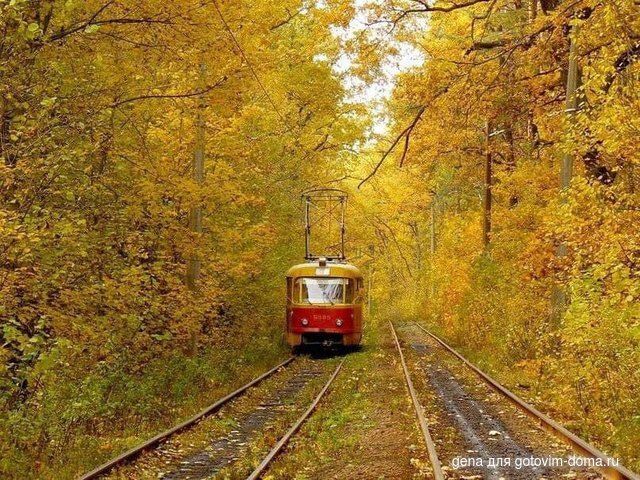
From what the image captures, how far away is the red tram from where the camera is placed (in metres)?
21.3

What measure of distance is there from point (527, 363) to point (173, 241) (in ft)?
27.6

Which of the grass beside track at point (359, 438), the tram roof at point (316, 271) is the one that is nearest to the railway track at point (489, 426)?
the grass beside track at point (359, 438)

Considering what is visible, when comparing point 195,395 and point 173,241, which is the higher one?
point 173,241

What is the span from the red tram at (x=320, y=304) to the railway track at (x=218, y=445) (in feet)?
19.6

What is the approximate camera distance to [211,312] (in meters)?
15.7

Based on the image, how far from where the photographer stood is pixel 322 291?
21438mm

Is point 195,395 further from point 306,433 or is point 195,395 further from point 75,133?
point 75,133

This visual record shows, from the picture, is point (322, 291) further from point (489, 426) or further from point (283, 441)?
point (283, 441)

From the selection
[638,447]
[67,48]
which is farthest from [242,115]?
[638,447]

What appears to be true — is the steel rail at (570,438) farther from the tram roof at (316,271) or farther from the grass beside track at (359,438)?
the tram roof at (316,271)

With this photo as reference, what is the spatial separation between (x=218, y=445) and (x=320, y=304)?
11458mm

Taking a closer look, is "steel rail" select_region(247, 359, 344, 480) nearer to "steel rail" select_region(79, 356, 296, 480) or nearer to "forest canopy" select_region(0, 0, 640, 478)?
"steel rail" select_region(79, 356, 296, 480)

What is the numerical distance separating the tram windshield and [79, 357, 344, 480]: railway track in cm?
617

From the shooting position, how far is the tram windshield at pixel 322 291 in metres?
21.4
